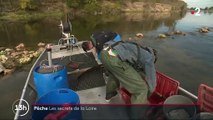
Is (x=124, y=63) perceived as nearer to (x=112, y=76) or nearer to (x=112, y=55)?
(x=112, y=55)

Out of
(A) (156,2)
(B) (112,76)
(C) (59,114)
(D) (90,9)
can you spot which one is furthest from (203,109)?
(A) (156,2)

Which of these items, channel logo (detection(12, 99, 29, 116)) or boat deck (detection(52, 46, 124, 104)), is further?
boat deck (detection(52, 46, 124, 104))

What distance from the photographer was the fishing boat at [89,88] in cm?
283

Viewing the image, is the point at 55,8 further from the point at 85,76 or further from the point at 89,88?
the point at 89,88

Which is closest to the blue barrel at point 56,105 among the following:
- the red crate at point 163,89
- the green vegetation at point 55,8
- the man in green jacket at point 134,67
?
the man in green jacket at point 134,67

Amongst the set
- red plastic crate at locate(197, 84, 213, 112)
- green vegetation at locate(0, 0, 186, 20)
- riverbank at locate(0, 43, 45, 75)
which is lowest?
riverbank at locate(0, 43, 45, 75)

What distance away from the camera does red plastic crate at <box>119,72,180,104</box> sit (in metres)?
3.55

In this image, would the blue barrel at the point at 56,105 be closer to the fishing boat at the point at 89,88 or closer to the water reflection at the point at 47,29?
the fishing boat at the point at 89,88

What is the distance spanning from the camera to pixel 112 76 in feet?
11.8

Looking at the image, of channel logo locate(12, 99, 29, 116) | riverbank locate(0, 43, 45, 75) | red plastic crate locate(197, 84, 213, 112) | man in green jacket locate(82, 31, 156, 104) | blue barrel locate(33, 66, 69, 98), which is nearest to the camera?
red plastic crate locate(197, 84, 213, 112)

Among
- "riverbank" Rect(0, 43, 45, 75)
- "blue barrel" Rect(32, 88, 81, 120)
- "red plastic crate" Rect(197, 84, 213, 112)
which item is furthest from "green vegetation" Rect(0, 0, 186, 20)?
"red plastic crate" Rect(197, 84, 213, 112)

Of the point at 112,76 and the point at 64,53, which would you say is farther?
the point at 64,53

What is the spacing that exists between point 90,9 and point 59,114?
36684mm

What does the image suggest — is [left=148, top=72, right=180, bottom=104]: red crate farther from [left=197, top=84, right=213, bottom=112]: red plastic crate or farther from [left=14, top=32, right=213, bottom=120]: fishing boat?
[left=197, top=84, right=213, bottom=112]: red plastic crate
